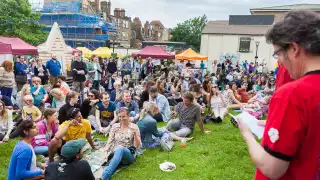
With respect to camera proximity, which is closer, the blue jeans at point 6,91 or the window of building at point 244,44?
the blue jeans at point 6,91

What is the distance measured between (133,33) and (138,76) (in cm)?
4640

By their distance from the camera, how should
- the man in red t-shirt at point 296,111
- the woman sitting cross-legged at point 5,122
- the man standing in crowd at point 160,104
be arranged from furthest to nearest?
1. the man standing in crowd at point 160,104
2. the woman sitting cross-legged at point 5,122
3. the man in red t-shirt at point 296,111

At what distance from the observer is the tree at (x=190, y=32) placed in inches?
2144

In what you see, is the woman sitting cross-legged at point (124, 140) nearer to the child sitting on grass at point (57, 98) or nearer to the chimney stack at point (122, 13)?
the child sitting on grass at point (57, 98)

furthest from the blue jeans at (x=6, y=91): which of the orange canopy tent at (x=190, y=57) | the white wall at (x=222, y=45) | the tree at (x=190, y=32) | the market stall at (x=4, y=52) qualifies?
the tree at (x=190, y=32)

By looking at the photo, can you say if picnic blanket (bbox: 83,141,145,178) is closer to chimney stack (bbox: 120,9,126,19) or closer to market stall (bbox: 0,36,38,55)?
market stall (bbox: 0,36,38,55)

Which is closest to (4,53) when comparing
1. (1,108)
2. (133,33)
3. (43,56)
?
(1,108)

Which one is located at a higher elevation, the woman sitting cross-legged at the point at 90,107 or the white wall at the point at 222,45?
the white wall at the point at 222,45

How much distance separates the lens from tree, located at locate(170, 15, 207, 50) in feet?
179

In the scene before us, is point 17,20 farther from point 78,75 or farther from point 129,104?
point 129,104

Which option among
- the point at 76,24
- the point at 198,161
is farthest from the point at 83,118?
the point at 76,24

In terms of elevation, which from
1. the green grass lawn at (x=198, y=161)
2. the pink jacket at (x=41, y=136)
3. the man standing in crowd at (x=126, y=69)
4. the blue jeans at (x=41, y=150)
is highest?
the man standing in crowd at (x=126, y=69)

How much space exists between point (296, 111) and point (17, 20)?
3387 cm

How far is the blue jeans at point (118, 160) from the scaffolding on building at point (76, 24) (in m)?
41.7
